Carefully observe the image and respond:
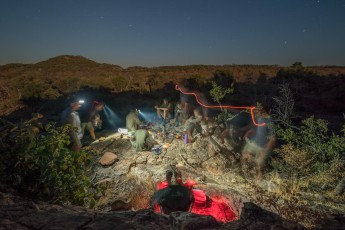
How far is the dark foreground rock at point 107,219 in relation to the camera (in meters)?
1.87

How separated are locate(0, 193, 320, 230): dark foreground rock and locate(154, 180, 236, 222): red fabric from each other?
372cm

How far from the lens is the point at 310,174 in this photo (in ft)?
22.6

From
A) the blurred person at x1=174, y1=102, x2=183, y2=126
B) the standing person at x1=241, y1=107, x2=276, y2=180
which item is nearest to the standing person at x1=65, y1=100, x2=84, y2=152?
the blurred person at x1=174, y1=102, x2=183, y2=126

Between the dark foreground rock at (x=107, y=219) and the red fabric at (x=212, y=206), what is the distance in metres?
3.72

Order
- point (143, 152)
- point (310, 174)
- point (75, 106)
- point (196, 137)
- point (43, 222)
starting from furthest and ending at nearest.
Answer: point (196, 137), point (143, 152), point (75, 106), point (310, 174), point (43, 222)

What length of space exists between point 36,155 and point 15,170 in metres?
0.25

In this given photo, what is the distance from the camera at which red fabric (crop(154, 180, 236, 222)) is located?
18.7 ft

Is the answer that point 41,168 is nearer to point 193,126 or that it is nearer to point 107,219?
point 107,219

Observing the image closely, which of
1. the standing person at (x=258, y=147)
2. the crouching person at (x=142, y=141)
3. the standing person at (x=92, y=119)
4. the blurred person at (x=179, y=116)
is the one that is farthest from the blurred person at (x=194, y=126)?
the standing person at (x=92, y=119)

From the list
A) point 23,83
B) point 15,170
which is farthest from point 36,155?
point 23,83

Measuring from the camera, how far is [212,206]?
607cm

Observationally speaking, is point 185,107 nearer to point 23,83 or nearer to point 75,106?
point 75,106

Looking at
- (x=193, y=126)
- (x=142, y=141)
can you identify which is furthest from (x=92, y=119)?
(x=193, y=126)

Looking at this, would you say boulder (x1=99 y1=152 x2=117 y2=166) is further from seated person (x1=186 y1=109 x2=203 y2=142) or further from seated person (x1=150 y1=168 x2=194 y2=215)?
seated person (x1=150 y1=168 x2=194 y2=215)
